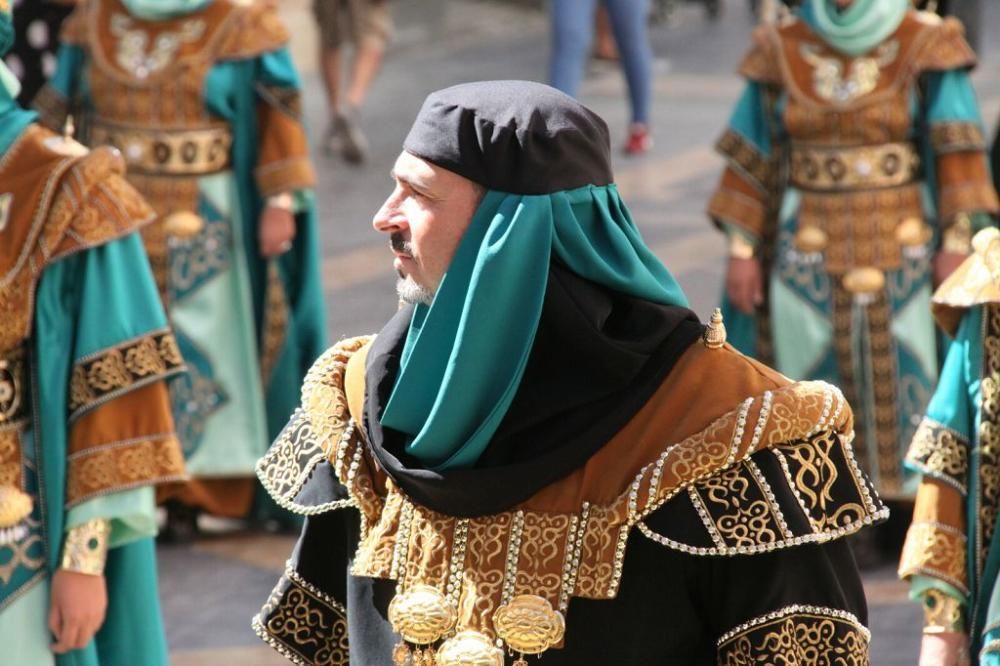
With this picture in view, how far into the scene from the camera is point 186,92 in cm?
569

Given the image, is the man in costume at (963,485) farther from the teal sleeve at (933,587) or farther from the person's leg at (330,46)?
the person's leg at (330,46)

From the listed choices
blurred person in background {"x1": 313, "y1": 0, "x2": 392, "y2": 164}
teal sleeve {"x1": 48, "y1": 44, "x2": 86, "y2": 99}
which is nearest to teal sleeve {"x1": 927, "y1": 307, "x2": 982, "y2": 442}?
teal sleeve {"x1": 48, "y1": 44, "x2": 86, "y2": 99}

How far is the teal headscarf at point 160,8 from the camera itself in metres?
5.66

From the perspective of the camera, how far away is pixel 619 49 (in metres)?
10.9

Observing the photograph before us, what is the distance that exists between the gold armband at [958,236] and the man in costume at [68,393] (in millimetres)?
2745

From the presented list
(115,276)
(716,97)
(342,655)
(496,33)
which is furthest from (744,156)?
(496,33)

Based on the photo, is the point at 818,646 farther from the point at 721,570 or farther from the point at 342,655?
the point at 342,655

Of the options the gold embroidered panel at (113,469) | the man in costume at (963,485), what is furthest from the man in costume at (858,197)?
the gold embroidered panel at (113,469)

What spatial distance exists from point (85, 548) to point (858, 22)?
2.98 metres

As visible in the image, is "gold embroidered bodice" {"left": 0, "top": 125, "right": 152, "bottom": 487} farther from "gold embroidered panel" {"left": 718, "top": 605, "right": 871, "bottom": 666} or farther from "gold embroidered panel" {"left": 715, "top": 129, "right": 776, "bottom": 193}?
"gold embroidered panel" {"left": 715, "top": 129, "right": 776, "bottom": 193}

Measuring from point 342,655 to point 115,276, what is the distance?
3.44 feet

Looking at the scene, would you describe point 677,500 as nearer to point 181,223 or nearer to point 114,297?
point 114,297

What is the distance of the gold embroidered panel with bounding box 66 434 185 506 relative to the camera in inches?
139

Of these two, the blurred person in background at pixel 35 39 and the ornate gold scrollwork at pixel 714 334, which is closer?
the ornate gold scrollwork at pixel 714 334
